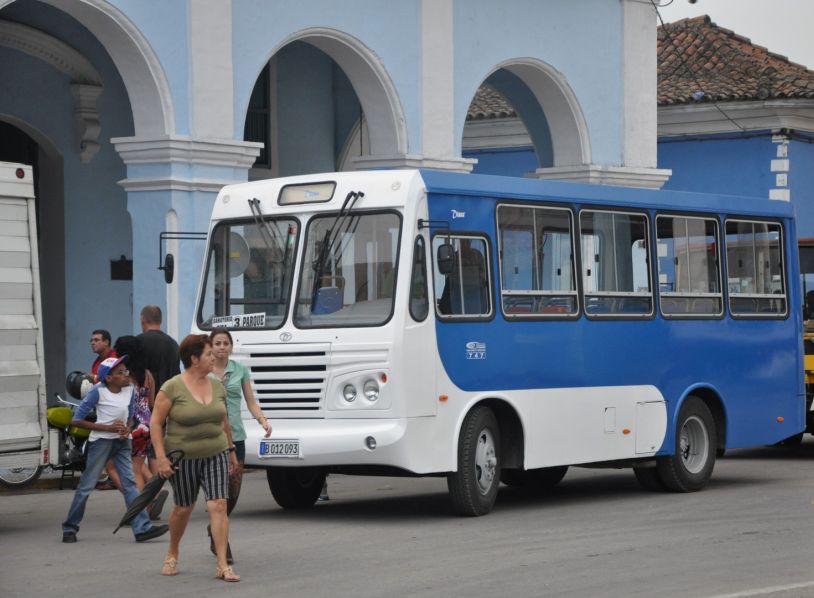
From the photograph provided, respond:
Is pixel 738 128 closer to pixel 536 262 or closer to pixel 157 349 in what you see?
pixel 536 262

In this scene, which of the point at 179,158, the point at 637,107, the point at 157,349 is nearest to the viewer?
the point at 157,349

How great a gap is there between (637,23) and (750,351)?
31.7 ft

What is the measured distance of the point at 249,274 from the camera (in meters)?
13.8

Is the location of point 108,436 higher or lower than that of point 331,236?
lower

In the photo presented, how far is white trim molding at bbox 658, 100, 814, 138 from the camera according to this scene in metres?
32.7

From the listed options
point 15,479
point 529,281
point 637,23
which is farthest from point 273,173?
point 529,281

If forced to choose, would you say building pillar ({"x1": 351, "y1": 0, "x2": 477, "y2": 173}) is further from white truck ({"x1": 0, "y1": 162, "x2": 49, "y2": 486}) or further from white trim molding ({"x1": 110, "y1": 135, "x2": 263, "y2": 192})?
white truck ({"x1": 0, "y1": 162, "x2": 49, "y2": 486})

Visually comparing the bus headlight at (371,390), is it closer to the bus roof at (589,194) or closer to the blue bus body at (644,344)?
the blue bus body at (644,344)

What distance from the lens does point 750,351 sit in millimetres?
16156

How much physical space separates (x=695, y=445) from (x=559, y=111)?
9138mm

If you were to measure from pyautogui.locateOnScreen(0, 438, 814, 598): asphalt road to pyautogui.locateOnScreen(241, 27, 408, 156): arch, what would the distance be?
244 inches

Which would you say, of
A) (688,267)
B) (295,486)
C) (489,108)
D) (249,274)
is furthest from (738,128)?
(249,274)

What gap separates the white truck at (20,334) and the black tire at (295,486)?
1900 millimetres

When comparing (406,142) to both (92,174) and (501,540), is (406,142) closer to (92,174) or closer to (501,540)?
(92,174)
